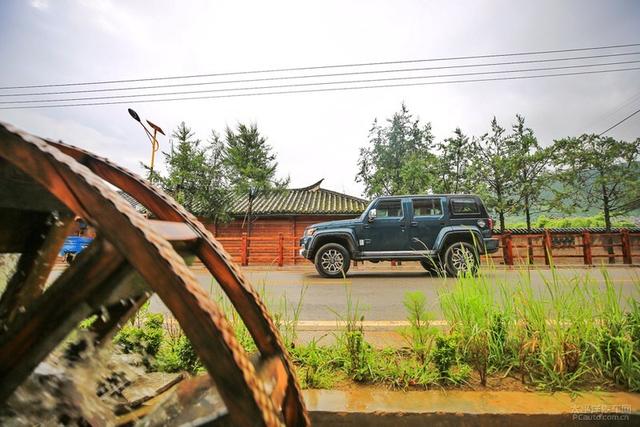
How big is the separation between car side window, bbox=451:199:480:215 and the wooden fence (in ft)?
7.67

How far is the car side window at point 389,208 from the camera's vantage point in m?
7.97

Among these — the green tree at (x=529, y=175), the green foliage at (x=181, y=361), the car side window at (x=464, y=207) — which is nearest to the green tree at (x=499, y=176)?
the green tree at (x=529, y=175)

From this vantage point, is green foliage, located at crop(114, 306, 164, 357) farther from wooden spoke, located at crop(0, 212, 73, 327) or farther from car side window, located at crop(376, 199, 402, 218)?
car side window, located at crop(376, 199, 402, 218)

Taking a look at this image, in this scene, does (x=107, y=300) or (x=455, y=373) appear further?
(x=455, y=373)

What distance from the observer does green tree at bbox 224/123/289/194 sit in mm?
16000

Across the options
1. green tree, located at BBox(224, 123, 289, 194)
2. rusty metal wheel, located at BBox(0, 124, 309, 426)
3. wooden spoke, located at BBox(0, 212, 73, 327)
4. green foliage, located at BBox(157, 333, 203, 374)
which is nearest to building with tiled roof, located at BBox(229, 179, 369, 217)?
green tree, located at BBox(224, 123, 289, 194)

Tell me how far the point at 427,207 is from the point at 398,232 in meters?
1.01

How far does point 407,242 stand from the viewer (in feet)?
25.6

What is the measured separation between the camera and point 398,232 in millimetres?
7840

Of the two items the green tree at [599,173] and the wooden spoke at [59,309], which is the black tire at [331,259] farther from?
the green tree at [599,173]

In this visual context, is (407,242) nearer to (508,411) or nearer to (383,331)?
(383,331)

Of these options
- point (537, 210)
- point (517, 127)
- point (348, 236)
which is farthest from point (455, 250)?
point (517, 127)

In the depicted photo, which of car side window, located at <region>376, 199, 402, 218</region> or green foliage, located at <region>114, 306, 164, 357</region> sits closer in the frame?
green foliage, located at <region>114, 306, 164, 357</region>

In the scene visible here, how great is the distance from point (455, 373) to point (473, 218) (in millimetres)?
6841
